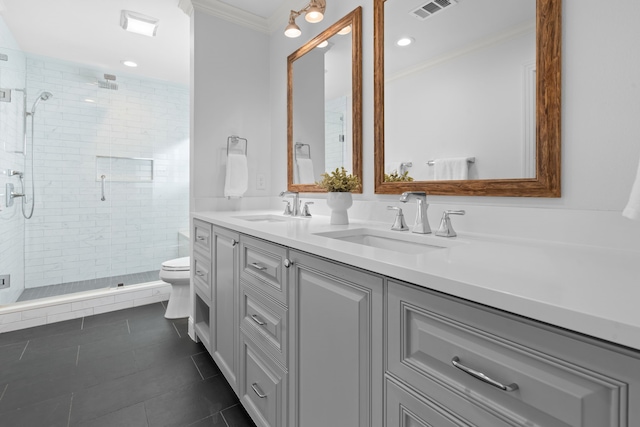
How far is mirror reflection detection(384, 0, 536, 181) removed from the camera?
1093mm

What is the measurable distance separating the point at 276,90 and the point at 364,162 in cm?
123

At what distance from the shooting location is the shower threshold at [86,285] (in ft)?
9.86

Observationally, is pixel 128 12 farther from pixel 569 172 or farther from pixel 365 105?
pixel 569 172

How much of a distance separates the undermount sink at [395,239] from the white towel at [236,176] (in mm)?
1310

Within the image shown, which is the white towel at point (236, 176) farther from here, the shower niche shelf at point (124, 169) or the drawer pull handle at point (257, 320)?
the shower niche shelf at point (124, 169)

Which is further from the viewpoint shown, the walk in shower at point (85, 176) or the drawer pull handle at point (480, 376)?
the walk in shower at point (85, 176)

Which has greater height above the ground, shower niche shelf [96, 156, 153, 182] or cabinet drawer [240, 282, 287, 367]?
shower niche shelf [96, 156, 153, 182]

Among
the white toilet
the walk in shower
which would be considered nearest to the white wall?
the white toilet

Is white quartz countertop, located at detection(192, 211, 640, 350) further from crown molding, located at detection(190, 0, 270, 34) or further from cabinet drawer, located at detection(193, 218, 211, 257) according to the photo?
crown molding, located at detection(190, 0, 270, 34)

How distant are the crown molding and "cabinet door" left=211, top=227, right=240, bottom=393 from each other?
1645 millimetres

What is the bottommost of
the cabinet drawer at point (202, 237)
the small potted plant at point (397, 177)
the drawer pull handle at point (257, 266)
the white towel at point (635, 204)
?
the drawer pull handle at point (257, 266)

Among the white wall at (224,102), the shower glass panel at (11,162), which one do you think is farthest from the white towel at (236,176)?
the shower glass panel at (11,162)

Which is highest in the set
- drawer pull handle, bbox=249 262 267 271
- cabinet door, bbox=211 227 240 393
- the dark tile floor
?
drawer pull handle, bbox=249 262 267 271

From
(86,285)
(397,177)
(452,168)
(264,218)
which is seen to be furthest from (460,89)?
(86,285)
